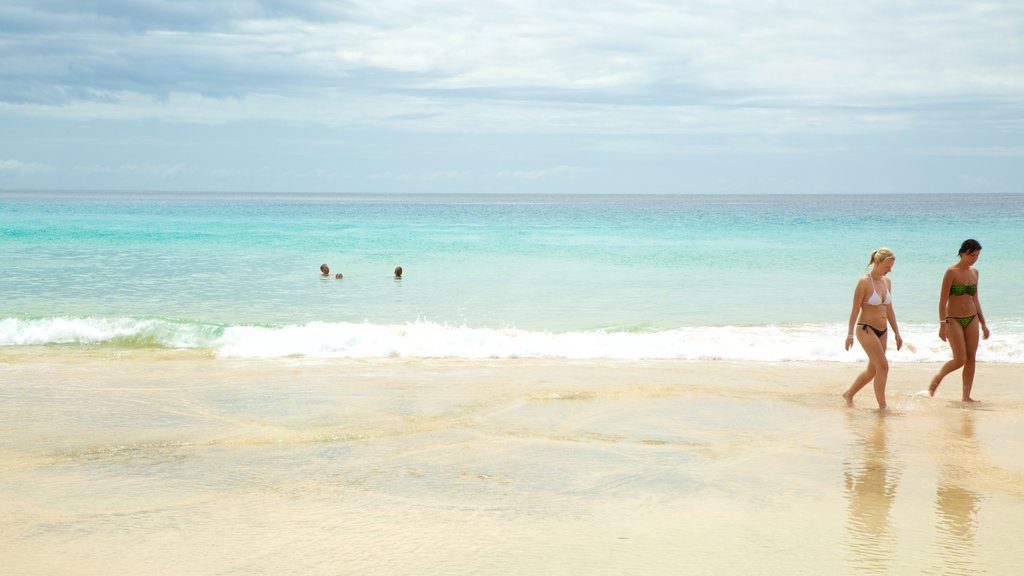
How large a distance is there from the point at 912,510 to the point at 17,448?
6.46 m

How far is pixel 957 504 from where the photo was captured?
219 inches

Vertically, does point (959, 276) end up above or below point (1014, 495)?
above

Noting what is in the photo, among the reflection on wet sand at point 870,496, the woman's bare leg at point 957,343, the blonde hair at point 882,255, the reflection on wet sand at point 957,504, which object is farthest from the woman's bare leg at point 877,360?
the woman's bare leg at point 957,343

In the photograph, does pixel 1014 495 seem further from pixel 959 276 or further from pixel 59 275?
pixel 59 275

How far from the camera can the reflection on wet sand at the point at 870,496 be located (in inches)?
185

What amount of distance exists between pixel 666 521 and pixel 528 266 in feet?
73.5

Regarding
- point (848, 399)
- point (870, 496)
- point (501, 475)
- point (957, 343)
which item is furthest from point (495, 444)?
point (957, 343)

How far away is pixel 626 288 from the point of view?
70.0 ft

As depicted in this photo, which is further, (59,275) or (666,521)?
(59,275)

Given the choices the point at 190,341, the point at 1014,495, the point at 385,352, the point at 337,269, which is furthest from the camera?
the point at 337,269

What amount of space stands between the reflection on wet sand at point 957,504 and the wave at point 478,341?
14.3 ft

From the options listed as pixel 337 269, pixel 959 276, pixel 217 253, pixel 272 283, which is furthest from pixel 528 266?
pixel 959 276

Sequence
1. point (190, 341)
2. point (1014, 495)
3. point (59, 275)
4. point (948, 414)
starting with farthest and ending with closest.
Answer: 1. point (59, 275)
2. point (190, 341)
3. point (948, 414)
4. point (1014, 495)

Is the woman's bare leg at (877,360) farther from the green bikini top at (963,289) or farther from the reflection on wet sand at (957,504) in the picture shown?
the green bikini top at (963,289)
